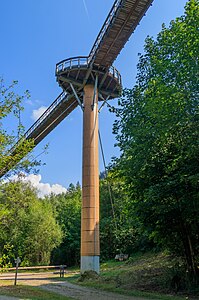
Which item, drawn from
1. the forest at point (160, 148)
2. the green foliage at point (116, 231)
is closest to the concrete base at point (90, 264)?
the forest at point (160, 148)

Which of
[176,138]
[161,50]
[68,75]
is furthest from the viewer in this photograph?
[68,75]

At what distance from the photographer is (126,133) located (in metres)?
12.1

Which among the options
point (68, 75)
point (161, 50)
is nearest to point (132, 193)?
point (161, 50)

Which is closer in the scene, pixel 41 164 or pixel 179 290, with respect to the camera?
pixel 41 164

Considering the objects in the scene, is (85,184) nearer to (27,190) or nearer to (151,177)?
(151,177)

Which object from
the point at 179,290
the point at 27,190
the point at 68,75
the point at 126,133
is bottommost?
the point at 179,290

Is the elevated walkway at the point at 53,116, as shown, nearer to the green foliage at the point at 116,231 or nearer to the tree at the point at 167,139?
the green foliage at the point at 116,231

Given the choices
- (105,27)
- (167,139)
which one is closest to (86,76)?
(105,27)

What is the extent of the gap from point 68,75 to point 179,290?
1549 centimetres

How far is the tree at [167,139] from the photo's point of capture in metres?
9.76

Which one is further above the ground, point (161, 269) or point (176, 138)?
point (176, 138)

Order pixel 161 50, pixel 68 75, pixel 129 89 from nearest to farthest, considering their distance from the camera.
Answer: pixel 161 50 < pixel 129 89 < pixel 68 75

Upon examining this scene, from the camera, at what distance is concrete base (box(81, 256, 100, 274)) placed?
55.9ft

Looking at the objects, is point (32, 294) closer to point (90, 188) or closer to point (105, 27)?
point (90, 188)
